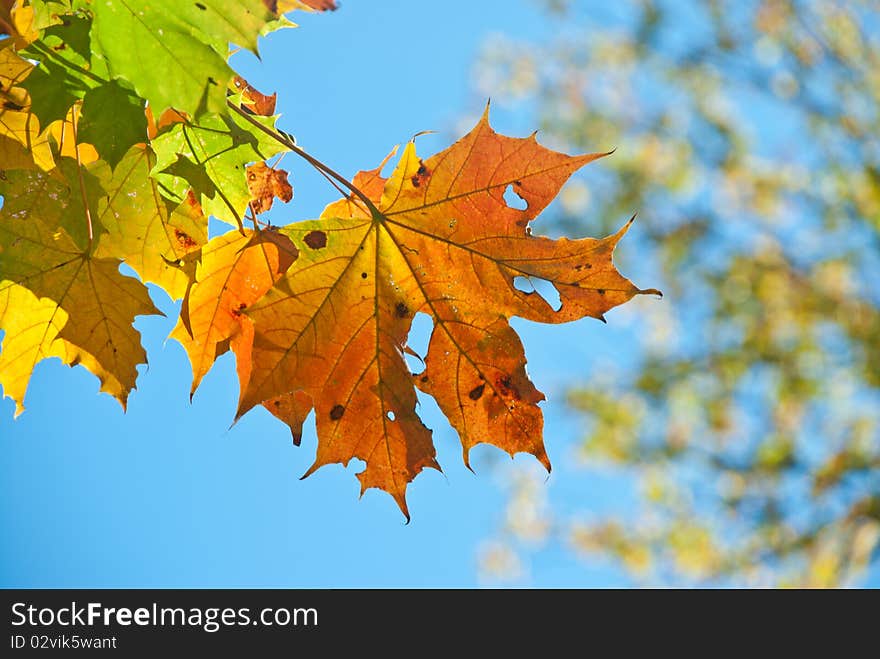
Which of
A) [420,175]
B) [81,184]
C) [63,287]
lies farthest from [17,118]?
[420,175]

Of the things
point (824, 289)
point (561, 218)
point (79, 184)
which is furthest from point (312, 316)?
point (824, 289)

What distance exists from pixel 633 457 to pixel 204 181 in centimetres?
702

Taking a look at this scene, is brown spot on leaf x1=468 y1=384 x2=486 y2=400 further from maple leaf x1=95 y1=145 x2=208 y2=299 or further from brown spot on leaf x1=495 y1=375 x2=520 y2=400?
maple leaf x1=95 y1=145 x2=208 y2=299

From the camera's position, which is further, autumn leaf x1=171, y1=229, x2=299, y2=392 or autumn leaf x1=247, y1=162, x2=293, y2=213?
autumn leaf x1=247, y1=162, x2=293, y2=213

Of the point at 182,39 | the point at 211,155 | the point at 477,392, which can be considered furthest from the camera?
the point at 477,392

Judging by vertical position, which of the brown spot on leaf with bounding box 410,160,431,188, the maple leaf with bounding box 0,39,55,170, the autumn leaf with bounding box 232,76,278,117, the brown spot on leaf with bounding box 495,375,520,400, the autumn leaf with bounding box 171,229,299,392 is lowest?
the brown spot on leaf with bounding box 495,375,520,400

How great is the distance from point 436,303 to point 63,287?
1.70 feet

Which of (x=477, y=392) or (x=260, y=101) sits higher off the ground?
(x=260, y=101)

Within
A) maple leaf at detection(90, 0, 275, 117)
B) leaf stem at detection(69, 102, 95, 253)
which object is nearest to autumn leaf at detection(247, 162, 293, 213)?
leaf stem at detection(69, 102, 95, 253)

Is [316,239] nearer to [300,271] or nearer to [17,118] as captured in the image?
[300,271]

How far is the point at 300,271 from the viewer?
1097 millimetres

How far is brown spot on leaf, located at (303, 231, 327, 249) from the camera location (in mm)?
1120

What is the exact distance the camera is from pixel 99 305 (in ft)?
3.79

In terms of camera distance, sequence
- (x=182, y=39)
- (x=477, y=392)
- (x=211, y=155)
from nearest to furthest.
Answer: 1. (x=182, y=39)
2. (x=211, y=155)
3. (x=477, y=392)
